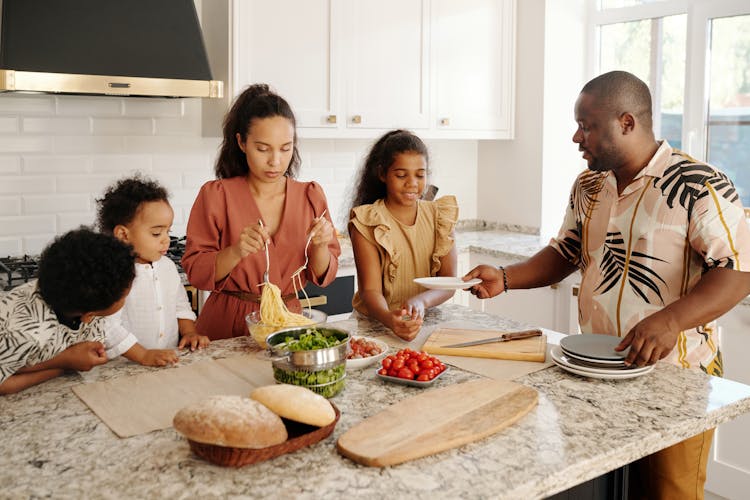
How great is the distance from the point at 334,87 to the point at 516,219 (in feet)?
4.90

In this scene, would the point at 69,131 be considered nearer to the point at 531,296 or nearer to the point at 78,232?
the point at 78,232

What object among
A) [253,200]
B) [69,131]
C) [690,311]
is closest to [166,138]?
[69,131]

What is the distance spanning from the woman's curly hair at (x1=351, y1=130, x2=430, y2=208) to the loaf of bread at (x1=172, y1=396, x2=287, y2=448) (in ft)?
4.10

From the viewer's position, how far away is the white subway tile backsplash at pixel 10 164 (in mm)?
3150

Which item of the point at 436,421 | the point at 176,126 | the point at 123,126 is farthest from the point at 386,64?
the point at 436,421

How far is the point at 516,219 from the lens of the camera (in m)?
4.47

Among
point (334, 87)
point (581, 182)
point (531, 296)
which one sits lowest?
point (531, 296)

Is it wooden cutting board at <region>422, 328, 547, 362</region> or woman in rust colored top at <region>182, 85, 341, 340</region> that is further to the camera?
woman in rust colored top at <region>182, 85, 341, 340</region>

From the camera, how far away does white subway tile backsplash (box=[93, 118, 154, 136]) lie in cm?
336

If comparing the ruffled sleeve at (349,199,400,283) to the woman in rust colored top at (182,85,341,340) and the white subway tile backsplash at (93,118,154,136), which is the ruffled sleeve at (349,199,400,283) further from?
the white subway tile backsplash at (93,118,154,136)

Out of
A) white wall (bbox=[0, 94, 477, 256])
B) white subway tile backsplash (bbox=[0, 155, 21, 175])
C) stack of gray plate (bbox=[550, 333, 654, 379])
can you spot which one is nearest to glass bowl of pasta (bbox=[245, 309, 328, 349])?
stack of gray plate (bbox=[550, 333, 654, 379])

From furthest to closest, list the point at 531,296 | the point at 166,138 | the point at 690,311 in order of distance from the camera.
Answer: the point at 531,296 → the point at 166,138 → the point at 690,311

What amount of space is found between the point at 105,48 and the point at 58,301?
5.74 ft

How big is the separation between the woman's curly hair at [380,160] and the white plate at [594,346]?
82 centimetres
